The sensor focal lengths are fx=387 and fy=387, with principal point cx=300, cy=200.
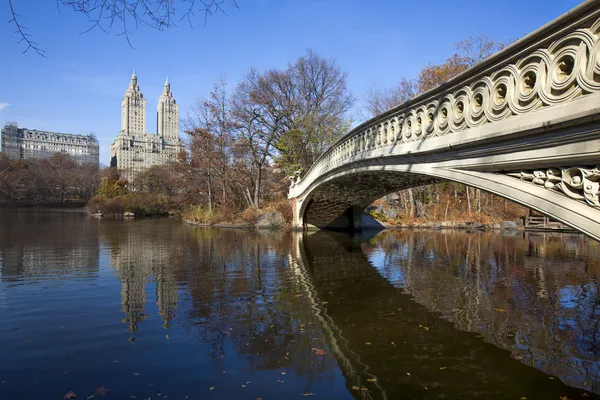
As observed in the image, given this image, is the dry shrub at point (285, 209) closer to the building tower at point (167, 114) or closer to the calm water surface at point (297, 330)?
the calm water surface at point (297, 330)

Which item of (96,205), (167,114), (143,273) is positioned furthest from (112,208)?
(167,114)

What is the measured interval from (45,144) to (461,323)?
146 meters

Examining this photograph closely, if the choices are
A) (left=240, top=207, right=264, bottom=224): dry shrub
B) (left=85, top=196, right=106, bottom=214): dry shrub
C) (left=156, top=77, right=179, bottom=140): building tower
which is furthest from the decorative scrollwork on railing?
(left=156, top=77, right=179, bottom=140): building tower

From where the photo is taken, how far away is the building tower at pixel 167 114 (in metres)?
160

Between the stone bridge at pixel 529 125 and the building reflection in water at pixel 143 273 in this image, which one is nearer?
the stone bridge at pixel 529 125

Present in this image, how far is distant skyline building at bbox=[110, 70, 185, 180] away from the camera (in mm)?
127169

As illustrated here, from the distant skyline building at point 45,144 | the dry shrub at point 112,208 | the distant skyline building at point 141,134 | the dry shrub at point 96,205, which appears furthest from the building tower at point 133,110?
the dry shrub at point 112,208

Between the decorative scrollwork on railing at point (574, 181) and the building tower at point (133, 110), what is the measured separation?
526 feet

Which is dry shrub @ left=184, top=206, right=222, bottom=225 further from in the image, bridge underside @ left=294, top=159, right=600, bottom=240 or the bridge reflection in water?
bridge underside @ left=294, top=159, right=600, bottom=240

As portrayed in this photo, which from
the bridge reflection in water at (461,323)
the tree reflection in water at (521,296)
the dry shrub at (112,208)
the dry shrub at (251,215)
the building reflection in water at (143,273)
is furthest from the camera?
the dry shrub at (112,208)

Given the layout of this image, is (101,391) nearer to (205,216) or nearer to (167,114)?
(205,216)

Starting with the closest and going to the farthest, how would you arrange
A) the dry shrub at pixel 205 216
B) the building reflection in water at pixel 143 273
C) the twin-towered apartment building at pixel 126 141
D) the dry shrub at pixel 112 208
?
the building reflection in water at pixel 143 273, the dry shrub at pixel 205 216, the dry shrub at pixel 112 208, the twin-towered apartment building at pixel 126 141

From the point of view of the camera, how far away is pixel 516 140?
459 cm

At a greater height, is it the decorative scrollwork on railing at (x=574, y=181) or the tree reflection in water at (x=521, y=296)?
the decorative scrollwork on railing at (x=574, y=181)
